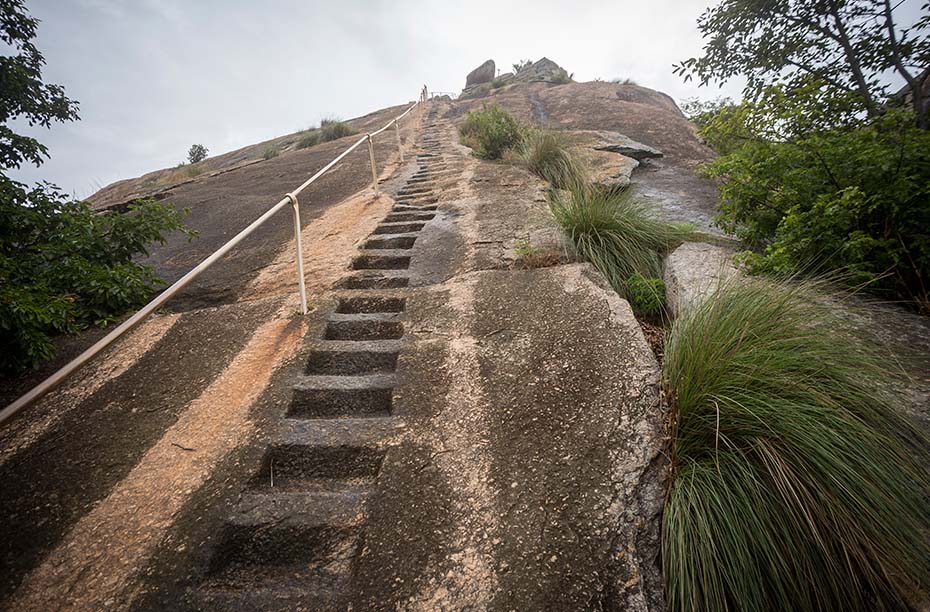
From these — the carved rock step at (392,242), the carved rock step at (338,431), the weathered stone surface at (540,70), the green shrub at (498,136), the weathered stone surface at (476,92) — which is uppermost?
the weathered stone surface at (540,70)

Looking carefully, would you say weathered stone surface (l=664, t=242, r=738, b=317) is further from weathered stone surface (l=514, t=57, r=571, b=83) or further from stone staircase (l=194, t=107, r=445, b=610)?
weathered stone surface (l=514, t=57, r=571, b=83)

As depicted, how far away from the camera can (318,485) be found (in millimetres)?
2035

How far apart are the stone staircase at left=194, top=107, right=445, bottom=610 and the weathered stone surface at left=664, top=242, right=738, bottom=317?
2213 millimetres

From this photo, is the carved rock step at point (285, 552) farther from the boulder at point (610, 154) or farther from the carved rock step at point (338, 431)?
the boulder at point (610, 154)

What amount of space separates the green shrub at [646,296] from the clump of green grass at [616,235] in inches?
3.6

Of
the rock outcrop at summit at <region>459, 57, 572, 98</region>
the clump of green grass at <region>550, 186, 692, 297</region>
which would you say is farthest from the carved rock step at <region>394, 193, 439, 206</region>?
the rock outcrop at summit at <region>459, 57, 572, 98</region>

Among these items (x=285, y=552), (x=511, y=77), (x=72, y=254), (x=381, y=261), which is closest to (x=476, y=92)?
(x=511, y=77)

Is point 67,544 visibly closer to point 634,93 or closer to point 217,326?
point 217,326

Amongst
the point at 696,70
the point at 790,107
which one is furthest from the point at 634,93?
the point at 790,107

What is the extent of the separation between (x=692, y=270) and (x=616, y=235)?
2.77 feet

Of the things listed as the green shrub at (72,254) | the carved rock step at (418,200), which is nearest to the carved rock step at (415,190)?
the carved rock step at (418,200)

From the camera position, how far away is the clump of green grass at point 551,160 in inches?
254

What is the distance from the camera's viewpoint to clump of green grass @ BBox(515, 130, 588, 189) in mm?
6445

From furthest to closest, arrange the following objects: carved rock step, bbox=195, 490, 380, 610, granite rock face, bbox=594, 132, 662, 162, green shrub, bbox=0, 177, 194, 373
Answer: granite rock face, bbox=594, 132, 662, 162, green shrub, bbox=0, 177, 194, 373, carved rock step, bbox=195, 490, 380, 610
